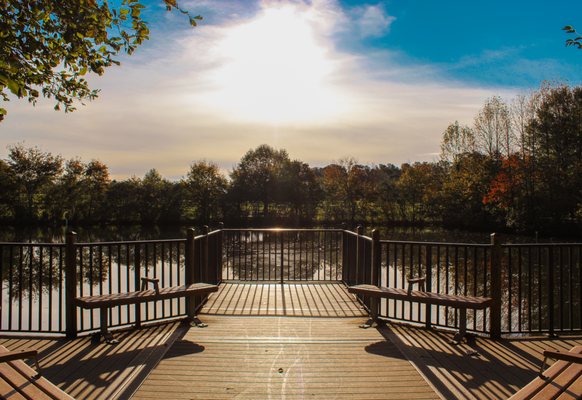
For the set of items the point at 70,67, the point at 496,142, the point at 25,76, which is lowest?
the point at 25,76

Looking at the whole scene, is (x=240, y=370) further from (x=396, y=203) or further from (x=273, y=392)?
(x=396, y=203)

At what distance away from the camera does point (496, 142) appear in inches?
1307

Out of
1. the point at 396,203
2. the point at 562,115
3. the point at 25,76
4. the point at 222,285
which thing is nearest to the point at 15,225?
the point at 396,203

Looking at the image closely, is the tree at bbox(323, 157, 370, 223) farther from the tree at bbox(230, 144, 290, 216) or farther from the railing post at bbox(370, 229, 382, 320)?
the railing post at bbox(370, 229, 382, 320)

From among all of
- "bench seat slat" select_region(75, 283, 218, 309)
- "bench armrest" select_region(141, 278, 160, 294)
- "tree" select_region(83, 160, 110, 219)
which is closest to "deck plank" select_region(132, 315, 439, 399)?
"bench seat slat" select_region(75, 283, 218, 309)

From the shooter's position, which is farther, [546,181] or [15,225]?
[15,225]

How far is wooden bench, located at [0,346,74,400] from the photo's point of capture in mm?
2369

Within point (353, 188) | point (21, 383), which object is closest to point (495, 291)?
point (21, 383)

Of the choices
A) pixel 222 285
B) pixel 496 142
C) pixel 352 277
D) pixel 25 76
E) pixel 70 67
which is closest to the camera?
pixel 25 76

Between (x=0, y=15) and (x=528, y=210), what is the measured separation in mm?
30928

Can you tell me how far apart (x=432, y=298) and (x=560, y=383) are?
244 centimetres

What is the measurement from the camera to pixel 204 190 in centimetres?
4203

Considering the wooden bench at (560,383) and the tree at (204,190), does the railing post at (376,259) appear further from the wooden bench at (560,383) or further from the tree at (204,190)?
the tree at (204,190)

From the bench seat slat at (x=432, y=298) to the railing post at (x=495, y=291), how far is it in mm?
264
